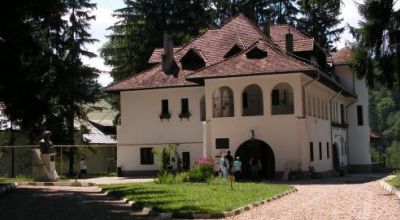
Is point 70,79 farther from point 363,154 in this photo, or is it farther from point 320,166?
point 363,154

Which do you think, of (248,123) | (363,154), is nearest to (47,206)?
(248,123)

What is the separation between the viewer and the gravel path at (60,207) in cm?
1502

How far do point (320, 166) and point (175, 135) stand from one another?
10.4 metres

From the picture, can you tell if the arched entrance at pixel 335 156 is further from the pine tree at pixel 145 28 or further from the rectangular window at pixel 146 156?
the pine tree at pixel 145 28

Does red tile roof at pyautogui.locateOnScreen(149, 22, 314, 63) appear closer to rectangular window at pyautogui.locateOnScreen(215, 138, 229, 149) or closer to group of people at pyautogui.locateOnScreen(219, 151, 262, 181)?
rectangular window at pyautogui.locateOnScreen(215, 138, 229, 149)

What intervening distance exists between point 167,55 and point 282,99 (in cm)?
1043

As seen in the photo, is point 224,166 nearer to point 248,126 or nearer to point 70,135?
point 248,126

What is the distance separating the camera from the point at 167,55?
141 feet

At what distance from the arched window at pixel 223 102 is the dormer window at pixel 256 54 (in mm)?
2368

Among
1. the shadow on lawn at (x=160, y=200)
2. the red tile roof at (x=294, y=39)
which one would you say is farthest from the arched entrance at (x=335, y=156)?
the shadow on lawn at (x=160, y=200)

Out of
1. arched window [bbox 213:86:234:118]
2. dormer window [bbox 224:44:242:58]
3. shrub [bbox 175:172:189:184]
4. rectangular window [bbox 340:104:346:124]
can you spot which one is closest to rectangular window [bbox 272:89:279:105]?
arched window [bbox 213:86:234:118]

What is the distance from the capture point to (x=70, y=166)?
150 feet

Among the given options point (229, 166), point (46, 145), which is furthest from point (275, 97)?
point (46, 145)

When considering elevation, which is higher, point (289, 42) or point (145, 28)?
point (145, 28)
